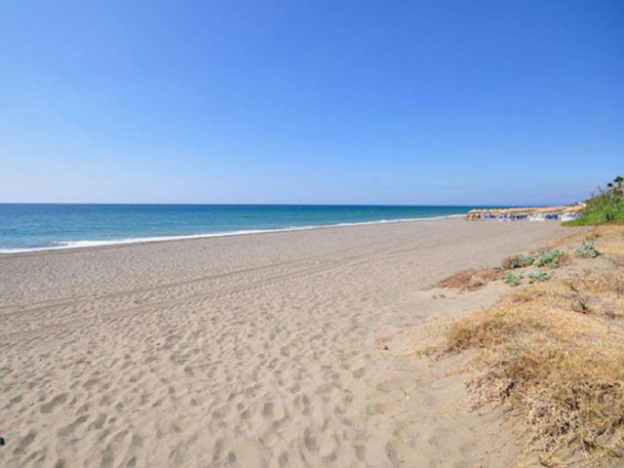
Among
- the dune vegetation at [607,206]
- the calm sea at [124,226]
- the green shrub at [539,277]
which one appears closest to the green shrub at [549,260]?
the green shrub at [539,277]

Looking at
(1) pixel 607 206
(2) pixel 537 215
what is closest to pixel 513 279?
(1) pixel 607 206

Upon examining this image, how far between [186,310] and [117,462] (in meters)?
4.77

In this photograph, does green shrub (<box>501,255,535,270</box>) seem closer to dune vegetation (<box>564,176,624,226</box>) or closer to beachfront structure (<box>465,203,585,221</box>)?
dune vegetation (<box>564,176,624,226</box>)

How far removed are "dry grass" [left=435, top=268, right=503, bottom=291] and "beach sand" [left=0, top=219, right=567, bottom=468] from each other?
1.81 feet

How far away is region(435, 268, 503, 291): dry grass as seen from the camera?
7281mm

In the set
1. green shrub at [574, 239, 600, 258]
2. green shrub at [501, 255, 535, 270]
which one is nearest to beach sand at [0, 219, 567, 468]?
green shrub at [501, 255, 535, 270]

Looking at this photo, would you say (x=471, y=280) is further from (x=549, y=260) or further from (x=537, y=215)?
(x=537, y=215)

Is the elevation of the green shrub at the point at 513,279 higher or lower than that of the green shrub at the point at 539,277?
lower

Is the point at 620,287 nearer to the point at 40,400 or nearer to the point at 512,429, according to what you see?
the point at 512,429

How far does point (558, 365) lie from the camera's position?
2680 millimetres

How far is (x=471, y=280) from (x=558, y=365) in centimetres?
533

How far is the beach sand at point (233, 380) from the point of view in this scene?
296 cm

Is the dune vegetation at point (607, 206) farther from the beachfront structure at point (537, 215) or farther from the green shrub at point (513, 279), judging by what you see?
the green shrub at point (513, 279)

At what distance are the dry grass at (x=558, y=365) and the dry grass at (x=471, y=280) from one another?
2.64m
